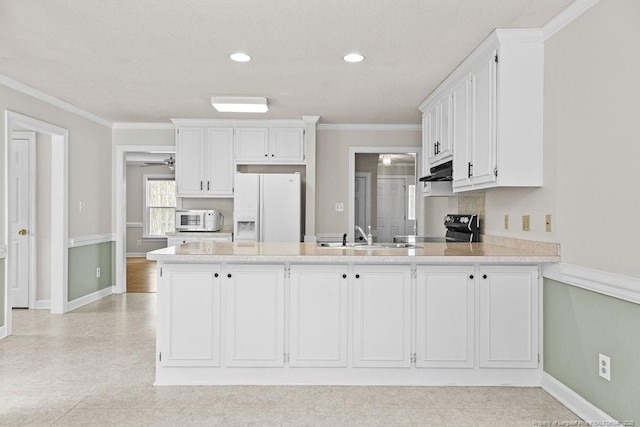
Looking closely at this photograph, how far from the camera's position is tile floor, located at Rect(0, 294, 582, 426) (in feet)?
8.04

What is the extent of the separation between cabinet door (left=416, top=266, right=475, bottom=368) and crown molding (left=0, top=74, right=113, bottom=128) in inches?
151

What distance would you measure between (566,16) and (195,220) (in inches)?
176

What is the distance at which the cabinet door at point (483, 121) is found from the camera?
2.98m

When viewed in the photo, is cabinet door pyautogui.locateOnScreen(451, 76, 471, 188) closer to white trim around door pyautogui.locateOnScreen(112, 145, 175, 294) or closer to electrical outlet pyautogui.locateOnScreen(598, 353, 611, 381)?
electrical outlet pyautogui.locateOnScreen(598, 353, 611, 381)

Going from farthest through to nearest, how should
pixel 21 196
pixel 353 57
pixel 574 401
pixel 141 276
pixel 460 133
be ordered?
pixel 141 276, pixel 21 196, pixel 460 133, pixel 353 57, pixel 574 401

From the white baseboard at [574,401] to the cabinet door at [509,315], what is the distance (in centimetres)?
15

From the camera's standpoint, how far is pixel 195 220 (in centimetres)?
570

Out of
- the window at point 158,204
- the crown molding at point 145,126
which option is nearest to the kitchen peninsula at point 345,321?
the crown molding at point 145,126

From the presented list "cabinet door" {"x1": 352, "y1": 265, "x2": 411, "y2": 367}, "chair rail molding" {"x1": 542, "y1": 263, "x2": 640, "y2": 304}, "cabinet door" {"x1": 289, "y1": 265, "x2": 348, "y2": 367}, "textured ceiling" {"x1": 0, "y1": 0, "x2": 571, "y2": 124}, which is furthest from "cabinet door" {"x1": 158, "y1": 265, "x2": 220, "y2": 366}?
"chair rail molding" {"x1": 542, "y1": 263, "x2": 640, "y2": 304}

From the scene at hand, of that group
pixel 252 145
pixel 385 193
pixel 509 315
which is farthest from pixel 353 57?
pixel 385 193

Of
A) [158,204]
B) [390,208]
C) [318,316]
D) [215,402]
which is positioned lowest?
[215,402]

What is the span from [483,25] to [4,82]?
3.91m

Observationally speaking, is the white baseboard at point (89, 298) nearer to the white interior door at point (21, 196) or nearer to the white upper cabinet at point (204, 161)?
Result: the white interior door at point (21, 196)

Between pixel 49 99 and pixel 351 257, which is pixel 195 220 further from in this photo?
pixel 351 257
